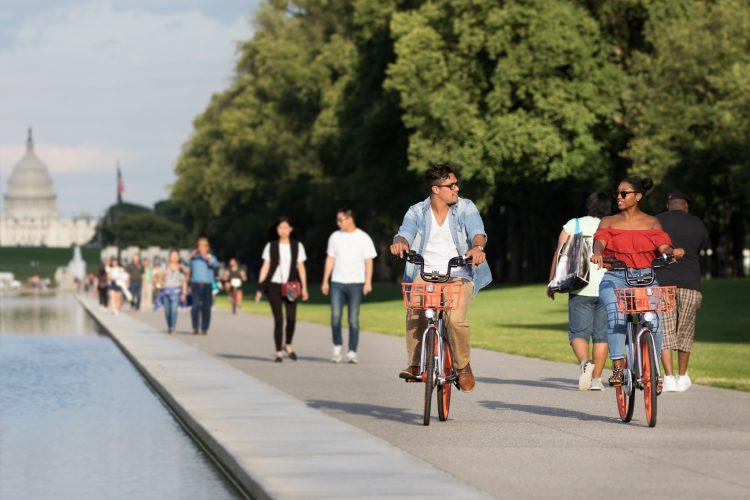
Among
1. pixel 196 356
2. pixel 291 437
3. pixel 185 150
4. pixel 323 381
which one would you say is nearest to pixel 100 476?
pixel 291 437

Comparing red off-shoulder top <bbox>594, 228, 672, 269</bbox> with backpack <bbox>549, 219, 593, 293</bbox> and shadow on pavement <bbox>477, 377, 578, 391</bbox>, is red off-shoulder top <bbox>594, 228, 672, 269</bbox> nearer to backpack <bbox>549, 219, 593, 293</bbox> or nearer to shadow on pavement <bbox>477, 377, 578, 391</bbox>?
backpack <bbox>549, 219, 593, 293</bbox>

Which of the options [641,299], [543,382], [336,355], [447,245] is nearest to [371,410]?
[447,245]

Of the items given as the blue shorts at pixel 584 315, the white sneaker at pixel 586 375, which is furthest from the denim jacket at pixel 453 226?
the blue shorts at pixel 584 315

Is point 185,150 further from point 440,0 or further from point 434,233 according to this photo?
point 434,233

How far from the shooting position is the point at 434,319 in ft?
39.2

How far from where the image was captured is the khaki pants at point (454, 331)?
39.0 ft

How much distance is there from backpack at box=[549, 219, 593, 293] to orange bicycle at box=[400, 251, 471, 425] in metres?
1.99

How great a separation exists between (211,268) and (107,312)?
15.7 meters

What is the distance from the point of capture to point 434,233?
12125 mm

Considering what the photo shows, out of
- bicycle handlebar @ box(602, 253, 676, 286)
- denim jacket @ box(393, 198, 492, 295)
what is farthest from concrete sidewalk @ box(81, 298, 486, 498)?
bicycle handlebar @ box(602, 253, 676, 286)

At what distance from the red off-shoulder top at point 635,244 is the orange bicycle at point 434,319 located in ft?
3.84

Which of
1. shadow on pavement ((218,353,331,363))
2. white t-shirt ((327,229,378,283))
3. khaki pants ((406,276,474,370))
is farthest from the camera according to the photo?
shadow on pavement ((218,353,331,363))

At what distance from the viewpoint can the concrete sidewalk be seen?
27.3 feet

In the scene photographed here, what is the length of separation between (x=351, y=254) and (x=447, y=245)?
23.8 ft
